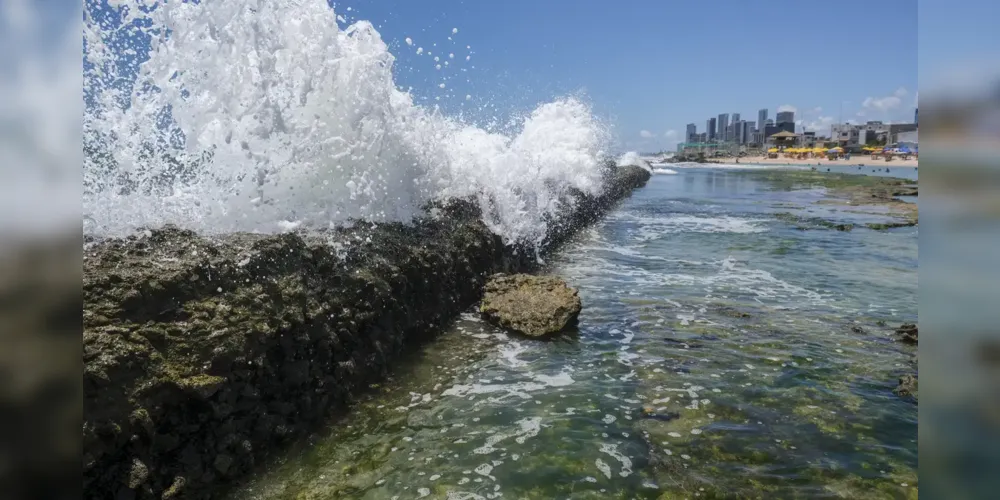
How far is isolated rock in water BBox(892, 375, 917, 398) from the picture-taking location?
4.87 metres

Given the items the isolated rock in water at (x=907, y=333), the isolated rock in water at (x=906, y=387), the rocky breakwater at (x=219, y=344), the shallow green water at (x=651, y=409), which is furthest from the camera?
the isolated rock in water at (x=907, y=333)

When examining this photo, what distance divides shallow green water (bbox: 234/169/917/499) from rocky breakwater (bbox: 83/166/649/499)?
298mm

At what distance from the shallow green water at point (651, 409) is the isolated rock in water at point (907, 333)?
16cm

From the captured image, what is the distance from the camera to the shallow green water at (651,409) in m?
Answer: 3.59

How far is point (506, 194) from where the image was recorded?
9.91m

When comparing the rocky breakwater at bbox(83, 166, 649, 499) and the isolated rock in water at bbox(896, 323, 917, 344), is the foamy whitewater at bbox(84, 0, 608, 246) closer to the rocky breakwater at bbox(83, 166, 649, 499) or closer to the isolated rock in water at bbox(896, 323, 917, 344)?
the rocky breakwater at bbox(83, 166, 649, 499)

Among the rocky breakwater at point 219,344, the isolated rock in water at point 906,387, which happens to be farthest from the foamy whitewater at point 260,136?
the isolated rock in water at point 906,387

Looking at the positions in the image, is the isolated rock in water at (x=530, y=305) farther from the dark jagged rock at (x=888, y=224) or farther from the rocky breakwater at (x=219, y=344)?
the dark jagged rock at (x=888, y=224)

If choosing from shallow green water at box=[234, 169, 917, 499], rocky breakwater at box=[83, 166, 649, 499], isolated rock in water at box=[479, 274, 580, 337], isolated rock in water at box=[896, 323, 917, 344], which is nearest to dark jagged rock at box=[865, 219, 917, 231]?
shallow green water at box=[234, 169, 917, 499]

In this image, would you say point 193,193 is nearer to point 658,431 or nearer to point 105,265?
point 105,265

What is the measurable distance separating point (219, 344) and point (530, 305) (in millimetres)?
3698

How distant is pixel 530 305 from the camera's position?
6605 millimetres
